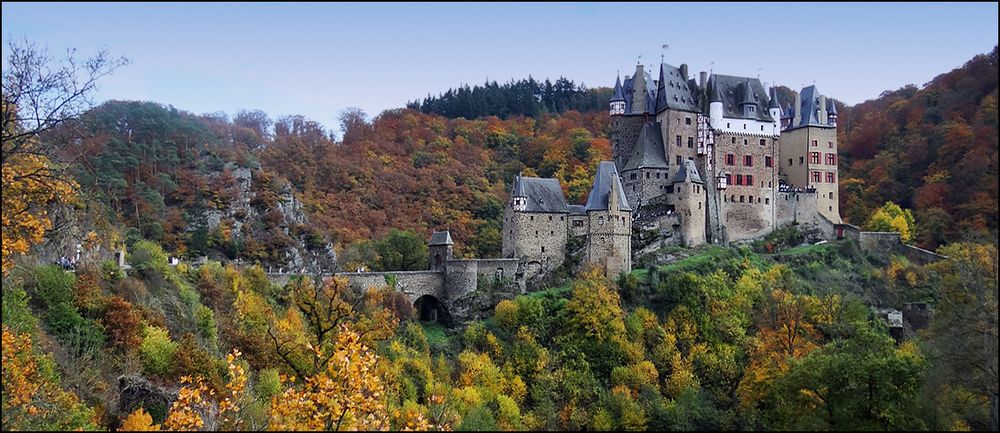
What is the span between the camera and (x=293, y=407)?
1340 cm

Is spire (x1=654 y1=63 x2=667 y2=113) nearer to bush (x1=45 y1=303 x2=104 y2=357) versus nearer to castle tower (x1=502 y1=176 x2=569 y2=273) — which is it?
castle tower (x1=502 y1=176 x2=569 y2=273)

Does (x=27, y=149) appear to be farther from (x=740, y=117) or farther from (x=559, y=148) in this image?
(x=559, y=148)

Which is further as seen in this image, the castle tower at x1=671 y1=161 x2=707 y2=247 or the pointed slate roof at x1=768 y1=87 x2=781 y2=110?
the pointed slate roof at x1=768 y1=87 x2=781 y2=110

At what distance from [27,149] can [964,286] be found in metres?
24.1

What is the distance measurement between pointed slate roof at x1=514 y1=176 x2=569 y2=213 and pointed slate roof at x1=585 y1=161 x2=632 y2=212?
1396mm

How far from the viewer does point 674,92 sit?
46.6 metres

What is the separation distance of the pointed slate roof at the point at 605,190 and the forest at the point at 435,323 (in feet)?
10.7

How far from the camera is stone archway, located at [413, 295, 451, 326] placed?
133 ft

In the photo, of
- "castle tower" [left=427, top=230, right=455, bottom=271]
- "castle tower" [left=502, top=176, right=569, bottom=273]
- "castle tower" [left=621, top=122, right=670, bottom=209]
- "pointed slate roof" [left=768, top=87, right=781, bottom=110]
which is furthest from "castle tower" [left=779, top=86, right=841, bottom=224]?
"castle tower" [left=427, top=230, right=455, bottom=271]

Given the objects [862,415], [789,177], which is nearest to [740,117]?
[789,177]

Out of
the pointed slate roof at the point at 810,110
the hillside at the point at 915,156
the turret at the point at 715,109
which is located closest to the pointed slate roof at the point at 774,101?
the pointed slate roof at the point at 810,110

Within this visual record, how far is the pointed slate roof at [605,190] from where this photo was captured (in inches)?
1592

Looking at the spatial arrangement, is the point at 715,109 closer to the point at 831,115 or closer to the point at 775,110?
the point at 775,110

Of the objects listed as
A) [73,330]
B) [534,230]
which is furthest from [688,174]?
[73,330]
